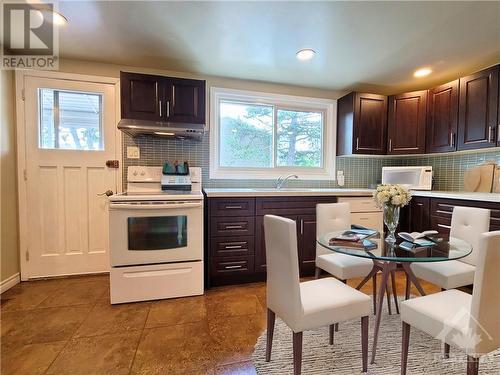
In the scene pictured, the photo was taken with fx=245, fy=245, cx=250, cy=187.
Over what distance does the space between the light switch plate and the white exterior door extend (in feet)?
0.47

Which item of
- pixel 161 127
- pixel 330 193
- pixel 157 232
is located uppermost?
pixel 161 127

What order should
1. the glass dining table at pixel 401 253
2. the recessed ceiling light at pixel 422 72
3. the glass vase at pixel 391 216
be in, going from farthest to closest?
the recessed ceiling light at pixel 422 72 → the glass vase at pixel 391 216 → the glass dining table at pixel 401 253

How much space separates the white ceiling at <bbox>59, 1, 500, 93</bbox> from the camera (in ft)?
5.72

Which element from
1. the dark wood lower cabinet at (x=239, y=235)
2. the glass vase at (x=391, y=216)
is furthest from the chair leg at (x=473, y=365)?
the dark wood lower cabinet at (x=239, y=235)

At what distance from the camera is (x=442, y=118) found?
9.46 ft

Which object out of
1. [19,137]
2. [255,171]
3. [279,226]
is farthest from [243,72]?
[19,137]

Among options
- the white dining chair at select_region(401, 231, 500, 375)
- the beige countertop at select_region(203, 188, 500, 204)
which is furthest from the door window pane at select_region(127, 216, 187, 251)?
the white dining chair at select_region(401, 231, 500, 375)

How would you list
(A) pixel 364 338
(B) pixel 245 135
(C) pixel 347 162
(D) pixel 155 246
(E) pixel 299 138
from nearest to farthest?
1. (A) pixel 364 338
2. (D) pixel 155 246
3. (B) pixel 245 135
4. (E) pixel 299 138
5. (C) pixel 347 162

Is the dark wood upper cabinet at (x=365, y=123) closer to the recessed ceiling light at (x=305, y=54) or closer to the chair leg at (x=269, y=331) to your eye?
the recessed ceiling light at (x=305, y=54)

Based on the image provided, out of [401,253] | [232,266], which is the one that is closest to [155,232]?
[232,266]

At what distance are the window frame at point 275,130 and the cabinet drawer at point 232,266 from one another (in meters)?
1.05

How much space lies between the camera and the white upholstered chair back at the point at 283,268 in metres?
1.19
